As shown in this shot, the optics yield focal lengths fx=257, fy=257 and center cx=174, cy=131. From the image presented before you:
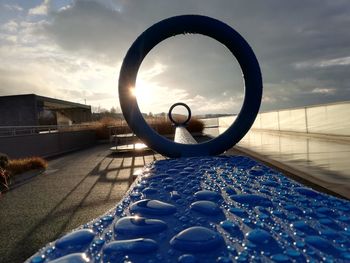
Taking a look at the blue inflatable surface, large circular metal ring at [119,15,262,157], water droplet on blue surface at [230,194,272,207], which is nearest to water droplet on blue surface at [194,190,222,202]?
the blue inflatable surface

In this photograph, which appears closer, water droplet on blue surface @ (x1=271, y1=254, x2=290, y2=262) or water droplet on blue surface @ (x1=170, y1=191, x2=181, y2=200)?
water droplet on blue surface @ (x1=271, y1=254, x2=290, y2=262)

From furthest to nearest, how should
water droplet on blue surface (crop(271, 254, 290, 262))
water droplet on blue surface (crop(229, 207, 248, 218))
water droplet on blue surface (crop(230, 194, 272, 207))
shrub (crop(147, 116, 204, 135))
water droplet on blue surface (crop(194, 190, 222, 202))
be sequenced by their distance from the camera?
shrub (crop(147, 116, 204, 135))
water droplet on blue surface (crop(194, 190, 222, 202))
water droplet on blue surface (crop(230, 194, 272, 207))
water droplet on blue surface (crop(229, 207, 248, 218))
water droplet on blue surface (crop(271, 254, 290, 262))

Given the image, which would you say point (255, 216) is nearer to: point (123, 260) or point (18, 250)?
point (123, 260)

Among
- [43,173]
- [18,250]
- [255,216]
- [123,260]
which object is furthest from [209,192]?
[43,173]

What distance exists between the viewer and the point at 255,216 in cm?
162

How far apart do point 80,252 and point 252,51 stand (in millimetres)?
4186

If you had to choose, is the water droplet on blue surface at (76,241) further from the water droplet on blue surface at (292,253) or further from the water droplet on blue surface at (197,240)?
the water droplet on blue surface at (292,253)

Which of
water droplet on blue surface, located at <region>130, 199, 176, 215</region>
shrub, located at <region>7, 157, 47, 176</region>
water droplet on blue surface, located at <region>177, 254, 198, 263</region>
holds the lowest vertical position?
shrub, located at <region>7, 157, 47, 176</region>

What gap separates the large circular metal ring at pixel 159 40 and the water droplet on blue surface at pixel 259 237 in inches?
120

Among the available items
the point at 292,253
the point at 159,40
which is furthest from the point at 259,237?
the point at 159,40

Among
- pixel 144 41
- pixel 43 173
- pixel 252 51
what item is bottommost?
pixel 43 173

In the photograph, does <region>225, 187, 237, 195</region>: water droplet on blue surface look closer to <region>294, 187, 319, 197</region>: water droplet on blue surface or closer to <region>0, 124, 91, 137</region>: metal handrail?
<region>294, 187, 319, 197</region>: water droplet on blue surface

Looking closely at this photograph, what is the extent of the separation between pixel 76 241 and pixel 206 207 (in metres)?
0.84

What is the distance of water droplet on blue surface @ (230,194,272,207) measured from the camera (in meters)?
1.84
